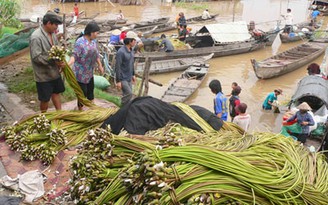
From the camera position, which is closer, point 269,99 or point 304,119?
point 304,119

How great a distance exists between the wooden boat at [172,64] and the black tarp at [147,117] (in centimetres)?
924

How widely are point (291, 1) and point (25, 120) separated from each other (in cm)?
3903

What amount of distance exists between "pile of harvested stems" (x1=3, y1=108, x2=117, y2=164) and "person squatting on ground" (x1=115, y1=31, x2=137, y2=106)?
62.6 inches

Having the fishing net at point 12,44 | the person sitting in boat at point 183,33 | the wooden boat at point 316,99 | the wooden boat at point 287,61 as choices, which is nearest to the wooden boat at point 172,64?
the person sitting in boat at point 183,33

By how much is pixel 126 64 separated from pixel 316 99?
5.42 metres

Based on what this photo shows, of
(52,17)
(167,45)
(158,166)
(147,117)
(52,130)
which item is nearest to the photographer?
(158,166)

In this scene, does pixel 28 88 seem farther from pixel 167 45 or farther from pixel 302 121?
pixel 167 45

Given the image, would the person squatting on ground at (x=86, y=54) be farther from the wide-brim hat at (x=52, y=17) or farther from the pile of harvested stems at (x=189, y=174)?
the pile of harvested stems at (x=189, y=174)

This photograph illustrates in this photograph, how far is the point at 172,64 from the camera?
14.4 meters

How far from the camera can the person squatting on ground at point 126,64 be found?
580 centimetres

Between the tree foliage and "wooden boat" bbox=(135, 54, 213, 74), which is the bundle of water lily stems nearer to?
the tree foliage

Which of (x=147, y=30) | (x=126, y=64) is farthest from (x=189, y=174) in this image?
(x=147, y=30)

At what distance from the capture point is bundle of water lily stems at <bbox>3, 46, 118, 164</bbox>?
3857mm

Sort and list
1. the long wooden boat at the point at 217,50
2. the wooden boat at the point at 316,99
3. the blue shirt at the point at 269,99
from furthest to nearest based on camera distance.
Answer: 1. the long wooden boat at the point at 217,50
2. the blue shirt at the point at 269,99
3. the wooden boat at the point at 316,99
